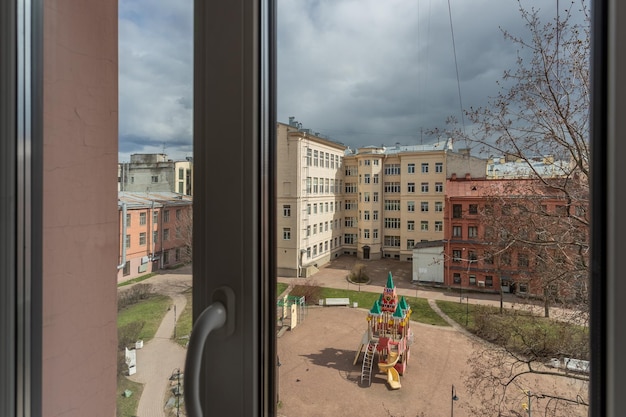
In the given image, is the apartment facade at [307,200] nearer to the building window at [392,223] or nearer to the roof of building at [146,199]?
the building window at [392,223]

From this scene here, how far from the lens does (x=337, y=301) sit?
667 mm

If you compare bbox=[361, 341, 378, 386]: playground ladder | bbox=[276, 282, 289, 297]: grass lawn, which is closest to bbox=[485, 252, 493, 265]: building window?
bbox=[361, 341, 378, 386]: playground ladder

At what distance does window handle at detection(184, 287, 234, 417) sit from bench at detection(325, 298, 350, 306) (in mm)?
184

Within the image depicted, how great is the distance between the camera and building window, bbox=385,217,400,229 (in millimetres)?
634

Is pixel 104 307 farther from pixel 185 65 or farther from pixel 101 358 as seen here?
pixel 185 65

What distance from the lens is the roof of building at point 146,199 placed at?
72 centimetres

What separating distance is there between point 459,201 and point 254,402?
502mm

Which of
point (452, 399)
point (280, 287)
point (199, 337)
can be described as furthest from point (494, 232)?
point (199, 337)

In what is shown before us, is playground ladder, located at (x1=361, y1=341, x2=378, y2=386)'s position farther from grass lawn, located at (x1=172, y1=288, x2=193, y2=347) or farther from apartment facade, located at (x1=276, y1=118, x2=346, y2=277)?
grass lawn, located at (x1=172, y1=288, x2=193, y2=347)

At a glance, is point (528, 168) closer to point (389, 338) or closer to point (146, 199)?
point (389, 338)

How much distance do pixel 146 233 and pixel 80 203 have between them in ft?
0.54

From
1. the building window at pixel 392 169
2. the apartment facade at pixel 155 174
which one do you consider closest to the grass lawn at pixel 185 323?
the apartment facade at pixel 155 174
